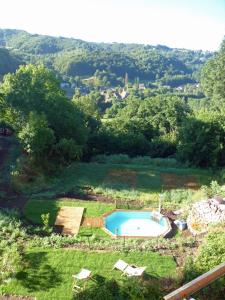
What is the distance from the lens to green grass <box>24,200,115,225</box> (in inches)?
720

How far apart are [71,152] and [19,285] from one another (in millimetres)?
13733

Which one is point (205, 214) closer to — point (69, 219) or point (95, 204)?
point (95, 204)

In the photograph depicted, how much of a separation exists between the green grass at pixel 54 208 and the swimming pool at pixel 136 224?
2.24ft

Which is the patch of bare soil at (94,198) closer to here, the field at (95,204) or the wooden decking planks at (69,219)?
the field at (95,204)

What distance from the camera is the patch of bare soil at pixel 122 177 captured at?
2324 cm

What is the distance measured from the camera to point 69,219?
18.2 meters

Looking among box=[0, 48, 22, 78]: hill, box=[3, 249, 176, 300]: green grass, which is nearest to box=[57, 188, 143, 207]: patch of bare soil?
box=[3, 249, 176, 300]: green grass

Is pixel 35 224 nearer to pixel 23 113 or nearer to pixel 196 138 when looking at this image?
pixel 23 113

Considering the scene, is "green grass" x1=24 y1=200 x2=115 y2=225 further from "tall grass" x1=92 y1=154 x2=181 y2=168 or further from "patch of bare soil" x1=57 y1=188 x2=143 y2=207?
"tall grass" x1=92 y1=154 x2=181 y2=168

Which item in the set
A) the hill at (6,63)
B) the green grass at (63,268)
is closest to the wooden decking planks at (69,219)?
the green grass at (63,268)

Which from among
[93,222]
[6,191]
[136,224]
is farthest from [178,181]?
[6,191]

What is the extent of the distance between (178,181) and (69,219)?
8.38 meters

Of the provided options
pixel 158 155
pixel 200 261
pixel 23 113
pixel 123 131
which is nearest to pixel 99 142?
pixel 123 131

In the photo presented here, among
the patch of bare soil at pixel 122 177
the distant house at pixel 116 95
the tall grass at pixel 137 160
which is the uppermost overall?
the tall grass at pixel 137 160
